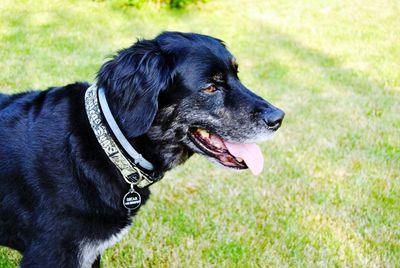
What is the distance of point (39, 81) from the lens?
21.0 feet

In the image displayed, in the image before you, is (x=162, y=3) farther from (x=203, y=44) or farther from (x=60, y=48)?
(x=203, y=44)

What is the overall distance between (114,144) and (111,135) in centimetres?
7

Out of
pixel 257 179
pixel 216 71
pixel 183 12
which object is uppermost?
pixel 216 71

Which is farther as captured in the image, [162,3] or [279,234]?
[162,3]

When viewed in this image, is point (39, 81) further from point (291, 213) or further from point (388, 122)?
point (388, 122)

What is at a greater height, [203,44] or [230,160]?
[203,44]

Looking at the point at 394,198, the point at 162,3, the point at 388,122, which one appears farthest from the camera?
the point at 162,3

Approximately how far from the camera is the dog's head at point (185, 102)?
98.0 inches

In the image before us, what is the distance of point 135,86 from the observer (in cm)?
249

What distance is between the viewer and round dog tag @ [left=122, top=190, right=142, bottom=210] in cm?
256

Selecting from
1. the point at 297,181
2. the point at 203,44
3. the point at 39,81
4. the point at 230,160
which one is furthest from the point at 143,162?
the point at 39,81

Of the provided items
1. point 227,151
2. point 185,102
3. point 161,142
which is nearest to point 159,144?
point 161,142

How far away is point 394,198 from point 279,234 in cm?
137

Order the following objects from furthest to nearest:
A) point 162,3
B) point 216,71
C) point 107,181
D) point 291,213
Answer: point 162,3 → point 291,213 → point 216,71 → point 107,181
